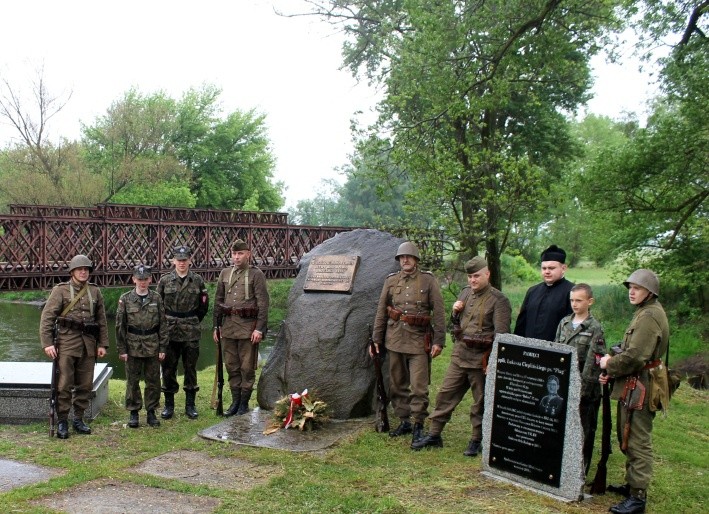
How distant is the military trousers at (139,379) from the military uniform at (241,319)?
83 cm

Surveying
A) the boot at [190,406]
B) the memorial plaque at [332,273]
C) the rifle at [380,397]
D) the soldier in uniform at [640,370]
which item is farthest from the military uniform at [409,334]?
the boot at [190,406]

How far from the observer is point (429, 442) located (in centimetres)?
673

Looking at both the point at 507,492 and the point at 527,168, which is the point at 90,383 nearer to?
the point at 507,492

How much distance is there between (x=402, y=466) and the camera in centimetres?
612

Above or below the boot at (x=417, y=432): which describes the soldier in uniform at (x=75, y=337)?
above

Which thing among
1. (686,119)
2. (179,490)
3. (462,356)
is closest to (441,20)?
(686,119)

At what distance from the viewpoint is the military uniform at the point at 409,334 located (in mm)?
6949

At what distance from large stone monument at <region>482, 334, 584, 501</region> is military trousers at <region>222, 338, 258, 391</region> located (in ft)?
10.3

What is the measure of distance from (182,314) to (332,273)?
181 centimetres

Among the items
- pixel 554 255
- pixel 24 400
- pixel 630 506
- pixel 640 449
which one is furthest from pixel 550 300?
pixel 24 400

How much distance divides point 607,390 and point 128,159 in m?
35.1

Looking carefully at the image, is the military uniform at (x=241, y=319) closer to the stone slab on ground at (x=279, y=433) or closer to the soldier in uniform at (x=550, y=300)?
the stone slab on ground at (x=279, y=433)

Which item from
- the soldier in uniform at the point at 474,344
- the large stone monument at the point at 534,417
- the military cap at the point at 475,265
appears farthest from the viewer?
the military cap at the point at 475,265

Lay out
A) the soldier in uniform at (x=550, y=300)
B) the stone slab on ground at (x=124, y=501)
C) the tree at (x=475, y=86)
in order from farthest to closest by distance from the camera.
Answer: the tree at (x=475, y=86) → the soldier in uniform at (x=550, y=300) → the stone slab on ground at (x=124, y=501)
